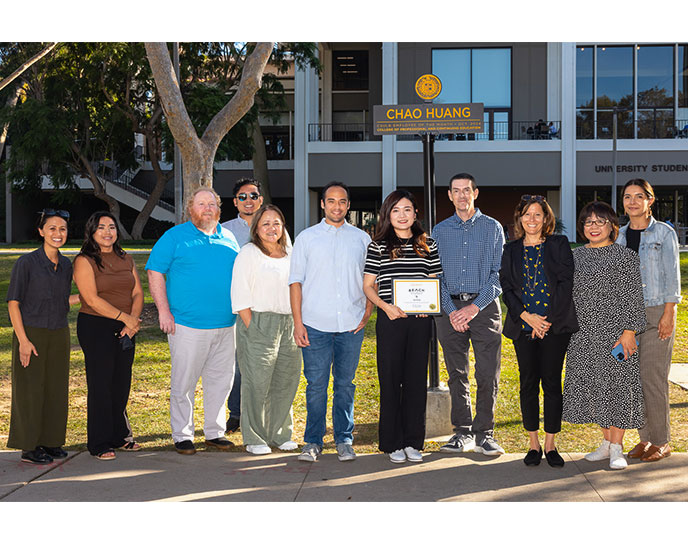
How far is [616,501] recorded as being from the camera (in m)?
4.63

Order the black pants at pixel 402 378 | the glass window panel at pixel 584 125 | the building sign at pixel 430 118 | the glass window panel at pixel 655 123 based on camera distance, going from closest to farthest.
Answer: the black pants at pixel 402 378, the building sign at pixel 430 118, the glass window panel at pixel 584 125, the glass window panel at pixel 655 123

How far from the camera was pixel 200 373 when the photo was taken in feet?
19.5

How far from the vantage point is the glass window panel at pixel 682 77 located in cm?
3145

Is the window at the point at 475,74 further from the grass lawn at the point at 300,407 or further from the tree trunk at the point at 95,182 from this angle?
the grass lawn at the point at 300,407

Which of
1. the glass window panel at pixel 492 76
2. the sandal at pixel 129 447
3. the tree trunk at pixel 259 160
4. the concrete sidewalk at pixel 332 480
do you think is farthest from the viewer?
the tree trunk at pixel 259 160

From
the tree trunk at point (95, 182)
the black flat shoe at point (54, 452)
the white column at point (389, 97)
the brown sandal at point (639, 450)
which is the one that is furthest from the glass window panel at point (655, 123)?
the black flat shoe at point (54, 452)

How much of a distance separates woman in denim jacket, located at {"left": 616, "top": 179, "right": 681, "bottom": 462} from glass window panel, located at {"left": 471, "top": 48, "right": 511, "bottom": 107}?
2599cm

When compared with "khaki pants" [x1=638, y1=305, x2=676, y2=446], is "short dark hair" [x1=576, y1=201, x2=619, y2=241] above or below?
above

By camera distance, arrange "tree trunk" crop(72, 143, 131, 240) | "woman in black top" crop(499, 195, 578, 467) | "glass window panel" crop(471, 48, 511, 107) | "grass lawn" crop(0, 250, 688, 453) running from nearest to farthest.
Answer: "woman in black top" crop(499, 195, 578, 467)
"grass lawn" crop(0, 250, 688, 453)
"glass window panel" crop(471, 48, 511, 107)
"tree trunk" crop(72, 143, 131, 240)

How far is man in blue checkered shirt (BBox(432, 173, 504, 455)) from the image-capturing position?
18.4 feet

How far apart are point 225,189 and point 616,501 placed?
34.5m

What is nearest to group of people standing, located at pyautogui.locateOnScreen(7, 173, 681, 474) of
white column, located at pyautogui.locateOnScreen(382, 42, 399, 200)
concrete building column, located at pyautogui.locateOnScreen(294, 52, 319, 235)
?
white column, located at pyautogui.locateOnScreen(382, 42, 399, 200)

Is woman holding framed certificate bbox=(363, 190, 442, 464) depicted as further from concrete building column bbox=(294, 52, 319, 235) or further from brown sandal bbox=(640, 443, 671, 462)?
concrete building column bbox=(294, 52, 319, 235)

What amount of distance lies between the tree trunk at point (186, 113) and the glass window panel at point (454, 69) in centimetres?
2087
